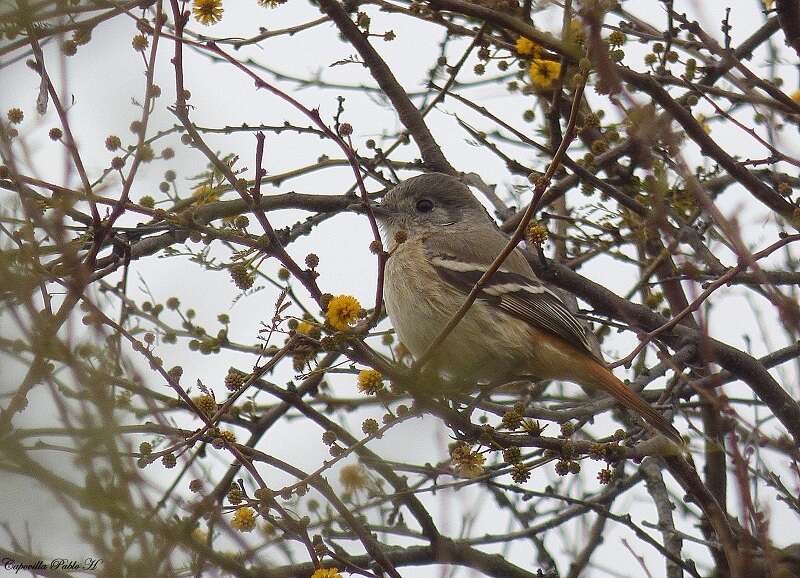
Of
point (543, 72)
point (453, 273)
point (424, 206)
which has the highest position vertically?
point (424, 206)

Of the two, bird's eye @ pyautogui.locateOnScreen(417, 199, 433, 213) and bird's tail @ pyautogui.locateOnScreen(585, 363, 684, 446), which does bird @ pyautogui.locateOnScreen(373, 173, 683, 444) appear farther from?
bird's eye @ pyautogui.locateOnScreen(417, 199, 433, 213)

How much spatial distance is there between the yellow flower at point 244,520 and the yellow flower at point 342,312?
817 millimetres

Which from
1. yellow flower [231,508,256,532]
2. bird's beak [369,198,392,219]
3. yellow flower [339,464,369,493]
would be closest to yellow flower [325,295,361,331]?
yellow flower [339,464,369,493]

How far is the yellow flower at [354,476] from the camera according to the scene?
4.11m

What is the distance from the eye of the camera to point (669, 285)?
671 cm

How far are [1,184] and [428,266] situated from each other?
9.20 ft

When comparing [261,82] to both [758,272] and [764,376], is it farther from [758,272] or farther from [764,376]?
[764,376]

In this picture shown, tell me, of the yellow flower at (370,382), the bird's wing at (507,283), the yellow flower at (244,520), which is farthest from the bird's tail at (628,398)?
the yellow flower at (244,520)

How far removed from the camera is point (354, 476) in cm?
412

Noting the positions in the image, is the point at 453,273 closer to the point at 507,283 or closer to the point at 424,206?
the point at 507,283

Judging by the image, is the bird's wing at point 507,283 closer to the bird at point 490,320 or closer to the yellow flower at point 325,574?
the bird at point 490,320

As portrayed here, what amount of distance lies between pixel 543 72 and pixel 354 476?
2.48 metres

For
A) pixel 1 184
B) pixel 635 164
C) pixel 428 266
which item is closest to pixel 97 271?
pixel 1 184

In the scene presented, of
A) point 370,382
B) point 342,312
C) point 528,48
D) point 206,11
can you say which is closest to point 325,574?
point 370,382
